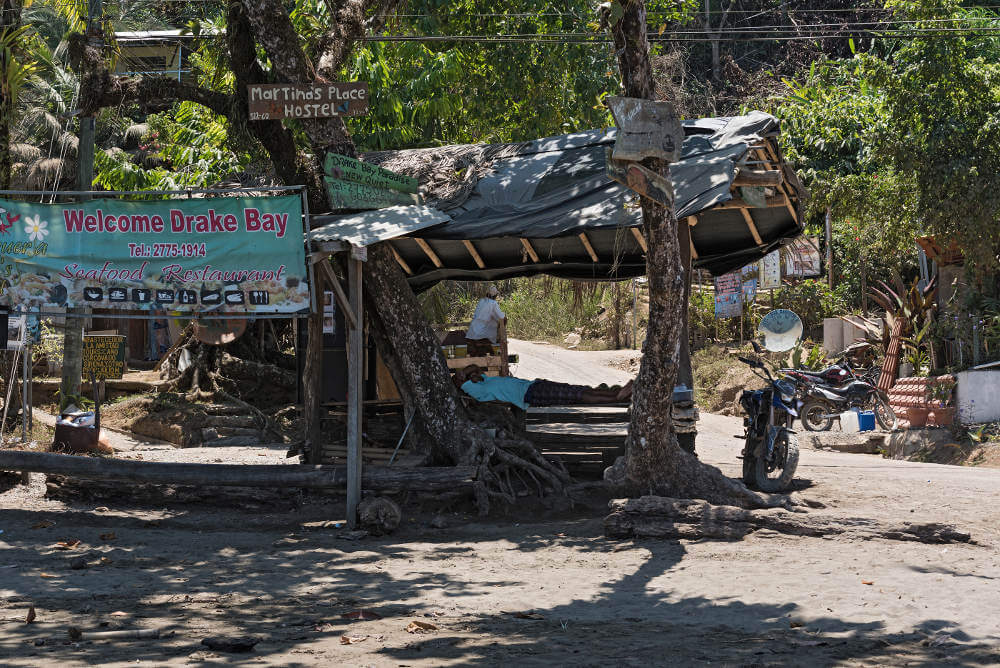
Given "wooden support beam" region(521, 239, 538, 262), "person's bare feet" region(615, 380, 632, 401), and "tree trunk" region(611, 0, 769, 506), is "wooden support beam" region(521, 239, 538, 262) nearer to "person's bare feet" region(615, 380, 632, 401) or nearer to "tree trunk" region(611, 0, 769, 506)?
"person's bare feet" region(615, 380, 632, 401)

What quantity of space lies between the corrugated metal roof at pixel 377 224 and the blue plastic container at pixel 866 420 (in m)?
8.72

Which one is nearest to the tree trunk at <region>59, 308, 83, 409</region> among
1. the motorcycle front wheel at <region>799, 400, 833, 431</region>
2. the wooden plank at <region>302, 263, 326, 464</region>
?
the wooden plank at <region>302, 263, 326, 464</region>

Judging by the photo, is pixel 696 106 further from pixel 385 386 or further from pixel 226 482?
pixel 226 482

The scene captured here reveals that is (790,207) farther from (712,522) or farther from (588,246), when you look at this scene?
(712,522)

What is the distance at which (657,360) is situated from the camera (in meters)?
8.91

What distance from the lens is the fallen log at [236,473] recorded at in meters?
9.41

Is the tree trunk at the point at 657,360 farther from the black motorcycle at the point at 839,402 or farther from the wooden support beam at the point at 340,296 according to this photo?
the black motorcycle at the point at 839,402

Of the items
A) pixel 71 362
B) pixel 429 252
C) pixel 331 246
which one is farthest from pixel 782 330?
pixel 71 362

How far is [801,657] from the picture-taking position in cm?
530

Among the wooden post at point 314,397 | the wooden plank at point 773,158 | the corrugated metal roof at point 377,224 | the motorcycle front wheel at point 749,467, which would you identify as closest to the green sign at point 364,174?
the corrugated metal roof at point 377,224

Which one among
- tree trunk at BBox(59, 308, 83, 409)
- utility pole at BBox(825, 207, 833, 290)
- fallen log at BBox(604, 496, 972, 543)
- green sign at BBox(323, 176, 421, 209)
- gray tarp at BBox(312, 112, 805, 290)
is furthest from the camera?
utility pole at BBox(825, 207, 833, 290)

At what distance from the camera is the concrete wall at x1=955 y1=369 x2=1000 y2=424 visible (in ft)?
46.8

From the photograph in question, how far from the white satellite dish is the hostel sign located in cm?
492

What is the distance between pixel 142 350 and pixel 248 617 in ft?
59.3
